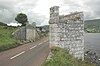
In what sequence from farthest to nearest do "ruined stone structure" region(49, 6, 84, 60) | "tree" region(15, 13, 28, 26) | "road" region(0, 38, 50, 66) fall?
"tree" region(15, 13, 28, 26) → "ruined stone structure" region(49, 6, 84, 60) → "road" region(0, 38, 50, 66)

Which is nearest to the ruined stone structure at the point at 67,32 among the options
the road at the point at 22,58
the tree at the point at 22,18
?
the road at the point at 22,58

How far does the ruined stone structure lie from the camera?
18.1 m

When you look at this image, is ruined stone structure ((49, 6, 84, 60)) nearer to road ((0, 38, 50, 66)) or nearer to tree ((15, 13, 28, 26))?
road ((0, 38, 50, 66))

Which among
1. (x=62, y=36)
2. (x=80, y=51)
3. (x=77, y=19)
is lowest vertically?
(x=80, y=51)

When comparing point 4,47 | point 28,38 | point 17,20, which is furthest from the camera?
point 17,20

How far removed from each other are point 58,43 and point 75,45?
1979mm

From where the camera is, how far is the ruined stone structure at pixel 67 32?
59.5 feet

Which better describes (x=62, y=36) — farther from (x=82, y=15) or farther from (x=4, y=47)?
(x=4, y=47)

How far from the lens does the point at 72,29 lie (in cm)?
1892

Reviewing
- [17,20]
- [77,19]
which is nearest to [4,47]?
[77,19]

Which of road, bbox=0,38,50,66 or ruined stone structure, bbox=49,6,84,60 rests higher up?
ruined stone structure, bbox=49,6,84,60

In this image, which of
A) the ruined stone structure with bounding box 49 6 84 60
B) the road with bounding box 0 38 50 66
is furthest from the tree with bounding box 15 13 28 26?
the ruined stone structure with bounding box 49 6 84 60

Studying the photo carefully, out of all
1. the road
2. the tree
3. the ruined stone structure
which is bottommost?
the road

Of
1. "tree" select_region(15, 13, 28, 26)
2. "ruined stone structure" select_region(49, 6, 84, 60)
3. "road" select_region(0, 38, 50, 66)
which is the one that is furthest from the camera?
"tree" select_region(15, 13, 28, 26)
